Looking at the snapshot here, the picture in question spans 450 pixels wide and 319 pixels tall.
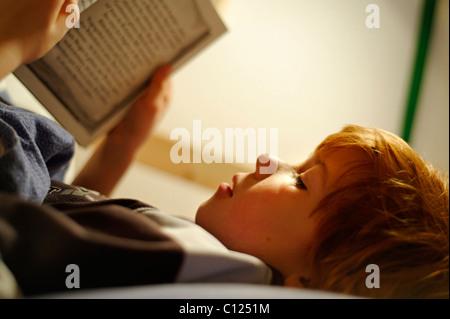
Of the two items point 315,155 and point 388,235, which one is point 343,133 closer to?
point 315,155

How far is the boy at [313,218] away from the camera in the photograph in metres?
0.39

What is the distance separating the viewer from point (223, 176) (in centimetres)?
108

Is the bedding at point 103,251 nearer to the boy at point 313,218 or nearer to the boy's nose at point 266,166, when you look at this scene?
the boy at point 313,218

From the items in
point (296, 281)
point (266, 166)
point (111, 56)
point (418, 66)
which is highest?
point (111, 56)

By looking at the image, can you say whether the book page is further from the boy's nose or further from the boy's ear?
the boy's ear

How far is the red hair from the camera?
18.4 inches

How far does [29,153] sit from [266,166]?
0.31 metres

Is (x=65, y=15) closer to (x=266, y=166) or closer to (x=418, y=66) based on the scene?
(x=266, y=166)

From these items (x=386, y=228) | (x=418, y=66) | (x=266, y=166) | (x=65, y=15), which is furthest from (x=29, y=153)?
(x=418, y=66)

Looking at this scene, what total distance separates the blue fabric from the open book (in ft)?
0.30

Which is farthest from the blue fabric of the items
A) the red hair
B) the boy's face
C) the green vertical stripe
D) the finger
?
the green vertical stripe

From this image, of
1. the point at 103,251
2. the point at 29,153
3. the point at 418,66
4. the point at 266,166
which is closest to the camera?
the point at 103,251

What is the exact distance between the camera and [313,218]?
0.52 m

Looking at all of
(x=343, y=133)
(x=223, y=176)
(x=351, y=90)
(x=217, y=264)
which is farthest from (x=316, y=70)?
(x=217, y=264)
